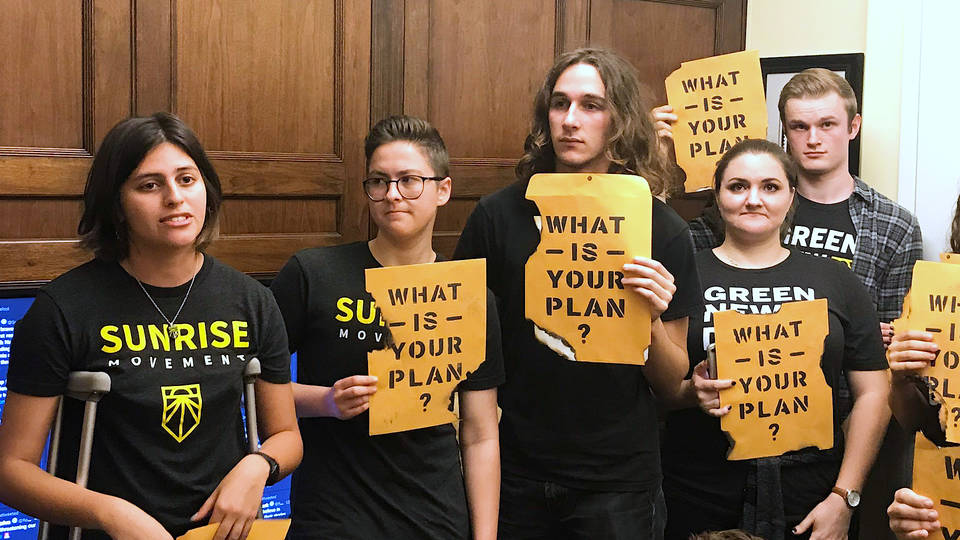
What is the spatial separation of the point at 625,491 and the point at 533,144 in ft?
2.38

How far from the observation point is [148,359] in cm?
155

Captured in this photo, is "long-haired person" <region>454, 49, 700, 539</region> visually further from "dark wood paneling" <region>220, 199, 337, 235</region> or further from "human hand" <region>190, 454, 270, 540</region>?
"dark wood paneling" <region>220, 199, 337, 235</region>

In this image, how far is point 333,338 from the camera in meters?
1.82

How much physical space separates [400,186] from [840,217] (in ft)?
Answer: 4.19

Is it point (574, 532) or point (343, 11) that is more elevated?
point (343, 11)

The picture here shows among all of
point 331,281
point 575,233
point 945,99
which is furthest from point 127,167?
point 945,99

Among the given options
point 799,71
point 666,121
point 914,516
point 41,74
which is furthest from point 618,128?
point 799,71

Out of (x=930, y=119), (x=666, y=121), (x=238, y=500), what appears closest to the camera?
(x=238, y=500)

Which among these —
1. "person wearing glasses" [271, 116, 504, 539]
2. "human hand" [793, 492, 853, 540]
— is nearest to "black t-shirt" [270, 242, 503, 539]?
"person wearing glasses" [271, 116, 504, 539]

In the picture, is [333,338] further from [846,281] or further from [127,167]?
[846,281]

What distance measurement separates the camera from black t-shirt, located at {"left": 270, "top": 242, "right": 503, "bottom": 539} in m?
1.78

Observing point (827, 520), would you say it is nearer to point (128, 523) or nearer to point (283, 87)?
point (128, 523)

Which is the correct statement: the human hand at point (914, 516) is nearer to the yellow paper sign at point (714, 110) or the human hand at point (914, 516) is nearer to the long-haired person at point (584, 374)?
the long-haired person at point (584, 374)

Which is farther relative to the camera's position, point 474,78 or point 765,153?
point 474,78
